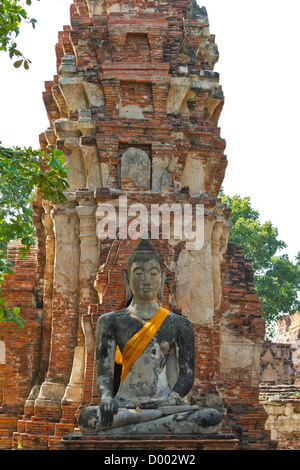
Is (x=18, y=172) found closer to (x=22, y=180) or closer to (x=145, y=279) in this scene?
(x=22, y=180)

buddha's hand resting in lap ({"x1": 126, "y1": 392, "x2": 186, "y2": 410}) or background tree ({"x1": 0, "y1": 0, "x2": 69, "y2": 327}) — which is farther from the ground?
background tree ({"x1": 0, "y1": 0, "x2": 69, "y2": 327})

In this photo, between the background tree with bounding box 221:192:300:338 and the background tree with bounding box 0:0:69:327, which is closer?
the background tree with bounding box 0:0:69:327

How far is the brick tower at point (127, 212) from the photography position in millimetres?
12477

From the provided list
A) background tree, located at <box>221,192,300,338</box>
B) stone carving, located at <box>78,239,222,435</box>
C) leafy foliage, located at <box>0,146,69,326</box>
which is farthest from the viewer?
background tree, located at <box>221,192,300,338</box>

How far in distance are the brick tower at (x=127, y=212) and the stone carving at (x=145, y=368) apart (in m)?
3.33

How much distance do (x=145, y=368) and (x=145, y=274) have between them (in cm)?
98

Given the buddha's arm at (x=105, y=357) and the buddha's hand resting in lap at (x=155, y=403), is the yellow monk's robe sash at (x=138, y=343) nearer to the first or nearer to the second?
the buddha's arm at (x=105, y=357)

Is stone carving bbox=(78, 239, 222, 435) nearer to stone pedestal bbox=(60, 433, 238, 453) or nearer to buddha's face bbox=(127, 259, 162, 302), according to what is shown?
buddha's face bbox=(127, 259, 162, 302)

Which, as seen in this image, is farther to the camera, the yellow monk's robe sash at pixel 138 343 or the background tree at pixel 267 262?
the background tree at pixel 267 262

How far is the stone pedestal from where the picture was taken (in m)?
7.24

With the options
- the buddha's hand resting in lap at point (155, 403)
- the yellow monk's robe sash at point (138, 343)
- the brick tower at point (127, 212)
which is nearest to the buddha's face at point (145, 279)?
the yellow monk's robe sash at point (138, 343)

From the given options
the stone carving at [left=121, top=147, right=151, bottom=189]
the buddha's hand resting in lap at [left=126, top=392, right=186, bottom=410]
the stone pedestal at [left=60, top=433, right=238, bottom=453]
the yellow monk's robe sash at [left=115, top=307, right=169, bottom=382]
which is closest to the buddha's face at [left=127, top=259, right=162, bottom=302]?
the yellow monk's robe sash at [left=115, top=307, right=169, bottom=382]

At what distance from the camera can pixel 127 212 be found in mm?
12359

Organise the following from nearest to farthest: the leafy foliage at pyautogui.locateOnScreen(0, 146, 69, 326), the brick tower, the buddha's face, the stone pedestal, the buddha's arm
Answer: the stone pedestal < the buddha's arm < the buddha's face < the leafy foliage at pyautogui.locateOnScreen(0, 146, 69, 326) < the brick tower
